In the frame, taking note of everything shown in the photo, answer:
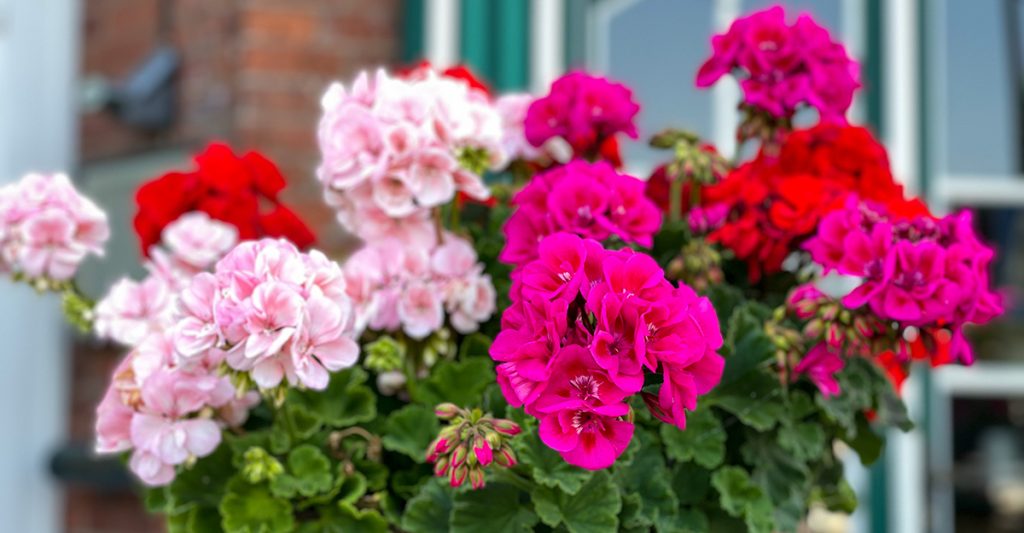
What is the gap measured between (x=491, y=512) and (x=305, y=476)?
0.15 metres

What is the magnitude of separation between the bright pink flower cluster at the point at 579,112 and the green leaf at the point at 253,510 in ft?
1.16

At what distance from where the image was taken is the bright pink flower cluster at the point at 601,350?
71 centimetres

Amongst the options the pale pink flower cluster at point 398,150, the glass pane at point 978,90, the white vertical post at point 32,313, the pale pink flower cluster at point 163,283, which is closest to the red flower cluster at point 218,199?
the pale pink flower cluster at point 163,283

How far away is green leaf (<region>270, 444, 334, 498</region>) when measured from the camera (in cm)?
94

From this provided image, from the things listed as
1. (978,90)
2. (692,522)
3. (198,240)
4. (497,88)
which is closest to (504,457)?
(692,522)

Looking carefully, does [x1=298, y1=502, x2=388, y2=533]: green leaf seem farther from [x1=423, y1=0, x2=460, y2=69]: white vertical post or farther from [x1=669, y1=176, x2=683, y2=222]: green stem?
[x1=423, y1=0, x2=460, y2=69]: white vertical post

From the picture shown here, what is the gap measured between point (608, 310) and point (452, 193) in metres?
0.32

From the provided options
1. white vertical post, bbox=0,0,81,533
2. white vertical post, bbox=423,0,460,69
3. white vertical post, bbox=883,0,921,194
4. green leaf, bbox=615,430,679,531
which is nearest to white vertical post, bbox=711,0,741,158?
white vertical post, bbox=883,0,921,194

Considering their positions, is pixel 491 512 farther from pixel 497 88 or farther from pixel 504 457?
pixel 497 88

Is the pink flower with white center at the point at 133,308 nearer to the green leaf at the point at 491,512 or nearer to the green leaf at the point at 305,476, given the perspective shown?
the green leaf at the point at 305,476

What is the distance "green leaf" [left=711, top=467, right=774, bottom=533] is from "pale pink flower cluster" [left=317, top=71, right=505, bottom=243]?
284 millimetres

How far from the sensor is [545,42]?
8.56 feet

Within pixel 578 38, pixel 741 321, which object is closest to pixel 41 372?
pixel 578 38

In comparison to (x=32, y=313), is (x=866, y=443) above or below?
below
